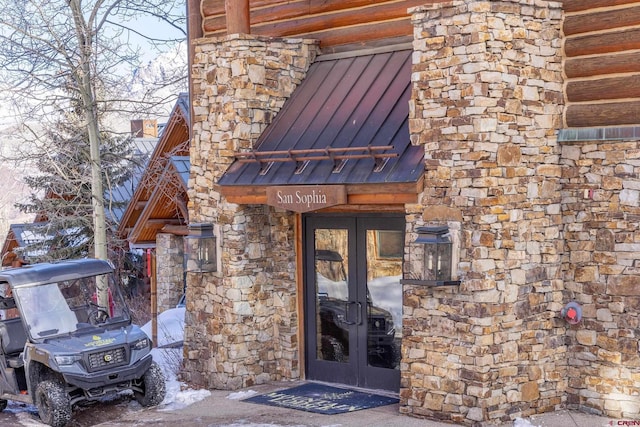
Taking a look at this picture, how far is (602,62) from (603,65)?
0.12 ft

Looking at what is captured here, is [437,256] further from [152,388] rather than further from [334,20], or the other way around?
[334,20]

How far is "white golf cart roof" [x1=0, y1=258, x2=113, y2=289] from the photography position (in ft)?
39.8

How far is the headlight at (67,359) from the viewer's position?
11367 mm

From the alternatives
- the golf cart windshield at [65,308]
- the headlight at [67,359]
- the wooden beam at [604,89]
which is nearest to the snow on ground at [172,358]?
the golf cart windshield at [65,308]

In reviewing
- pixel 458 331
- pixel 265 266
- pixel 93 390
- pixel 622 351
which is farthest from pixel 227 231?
pixel 622 351

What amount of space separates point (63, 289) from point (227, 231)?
7.62 ft

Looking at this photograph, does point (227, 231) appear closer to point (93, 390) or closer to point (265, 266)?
point (265, 266)

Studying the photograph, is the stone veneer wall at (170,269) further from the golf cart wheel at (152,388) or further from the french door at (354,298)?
the golf cart wheel at (152,388)

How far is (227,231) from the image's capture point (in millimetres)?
13188

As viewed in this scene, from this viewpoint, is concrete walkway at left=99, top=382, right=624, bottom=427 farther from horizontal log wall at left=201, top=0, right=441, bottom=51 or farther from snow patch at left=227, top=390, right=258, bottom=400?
horizontal log wall at left=201, top=0, right=441, bottom=51

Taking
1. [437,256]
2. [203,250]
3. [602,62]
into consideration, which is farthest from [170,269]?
[602,62]

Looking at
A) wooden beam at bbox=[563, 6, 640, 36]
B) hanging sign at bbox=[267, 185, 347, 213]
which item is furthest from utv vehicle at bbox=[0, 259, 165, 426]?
wooden beam at bbox=[563, 6, 640, 36]

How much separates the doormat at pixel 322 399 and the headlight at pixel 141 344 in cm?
147

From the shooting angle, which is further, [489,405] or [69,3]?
[69,3]
